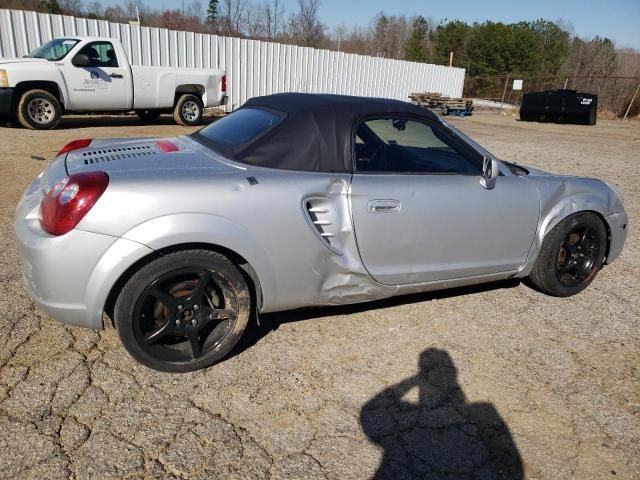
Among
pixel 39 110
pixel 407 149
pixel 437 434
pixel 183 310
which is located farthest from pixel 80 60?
pixel 437 434

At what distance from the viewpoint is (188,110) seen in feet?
40.7

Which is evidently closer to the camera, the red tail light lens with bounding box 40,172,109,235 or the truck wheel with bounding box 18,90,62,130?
the red tail light lens with bounding box 40,172,109,235

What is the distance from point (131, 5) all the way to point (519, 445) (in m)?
51.1

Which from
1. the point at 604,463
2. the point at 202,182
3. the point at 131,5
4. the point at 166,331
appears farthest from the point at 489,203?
the point at 131,5

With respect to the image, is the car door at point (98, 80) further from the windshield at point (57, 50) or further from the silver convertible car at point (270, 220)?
the silver convertible car at point (270, 220)

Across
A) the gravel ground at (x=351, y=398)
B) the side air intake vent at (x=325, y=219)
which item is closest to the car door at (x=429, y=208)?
the side air intake vent at (x=325, y=219)

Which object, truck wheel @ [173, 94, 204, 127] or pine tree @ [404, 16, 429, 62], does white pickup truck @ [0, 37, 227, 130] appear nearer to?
truck wheel @ [173, 94, 204, 127]

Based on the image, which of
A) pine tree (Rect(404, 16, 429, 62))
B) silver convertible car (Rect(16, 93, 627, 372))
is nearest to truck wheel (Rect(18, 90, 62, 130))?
silver convertible car (Rect(16, 93, 627, 372))

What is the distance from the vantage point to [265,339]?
308 centimetres

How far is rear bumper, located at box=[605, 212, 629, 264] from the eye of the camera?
12.8ft

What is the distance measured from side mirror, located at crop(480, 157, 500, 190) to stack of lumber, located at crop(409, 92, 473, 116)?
823 inches

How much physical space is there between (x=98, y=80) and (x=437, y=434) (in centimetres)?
1095

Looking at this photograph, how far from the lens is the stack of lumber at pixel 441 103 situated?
23328 mm

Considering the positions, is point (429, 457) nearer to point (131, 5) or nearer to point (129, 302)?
point (129, 302)
